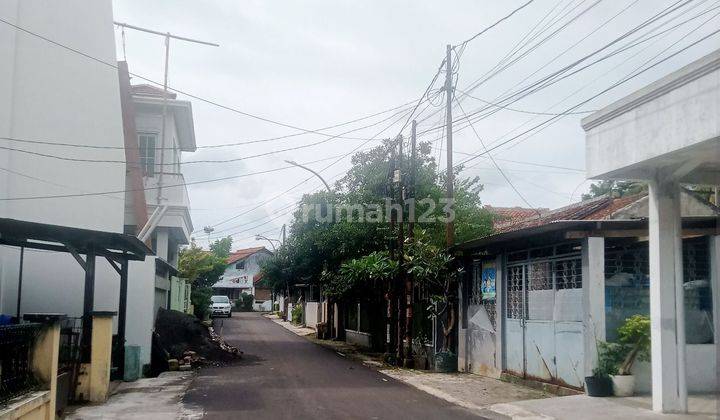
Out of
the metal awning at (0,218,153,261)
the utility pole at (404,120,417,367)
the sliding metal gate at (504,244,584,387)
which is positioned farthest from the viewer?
the utility pole at (404,120,417,367)

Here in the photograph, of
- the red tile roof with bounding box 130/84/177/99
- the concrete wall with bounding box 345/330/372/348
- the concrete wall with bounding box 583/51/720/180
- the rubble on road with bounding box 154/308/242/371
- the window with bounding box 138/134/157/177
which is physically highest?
the red tile roof with bounding box 130/84/177/99

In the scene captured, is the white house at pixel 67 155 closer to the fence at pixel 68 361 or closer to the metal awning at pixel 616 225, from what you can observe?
the fence at pixel 68 361

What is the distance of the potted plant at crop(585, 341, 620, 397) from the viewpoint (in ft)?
39.7

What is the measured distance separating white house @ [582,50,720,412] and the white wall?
1235 cm

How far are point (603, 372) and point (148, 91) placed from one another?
58.6ft

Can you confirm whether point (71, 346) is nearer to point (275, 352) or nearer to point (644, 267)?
point (644, 267)

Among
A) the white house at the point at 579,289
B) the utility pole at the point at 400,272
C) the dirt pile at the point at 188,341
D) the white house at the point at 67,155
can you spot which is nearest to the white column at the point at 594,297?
the white house at the point at 579,289

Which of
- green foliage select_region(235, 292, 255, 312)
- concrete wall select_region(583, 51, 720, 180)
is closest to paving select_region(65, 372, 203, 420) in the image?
concrete wall select_region(583, 51, 720, 180)

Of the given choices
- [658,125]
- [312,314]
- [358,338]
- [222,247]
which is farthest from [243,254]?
Result: [658,125]

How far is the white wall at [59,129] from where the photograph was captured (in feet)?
52.9

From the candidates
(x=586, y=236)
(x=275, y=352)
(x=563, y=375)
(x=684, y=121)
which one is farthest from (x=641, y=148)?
(x=275, y=352)

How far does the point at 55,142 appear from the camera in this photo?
57.4 ft

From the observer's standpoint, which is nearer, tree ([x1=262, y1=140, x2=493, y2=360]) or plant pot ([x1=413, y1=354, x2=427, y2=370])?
plant pot ([x1=413, y1=354, x2=427, y2=370])

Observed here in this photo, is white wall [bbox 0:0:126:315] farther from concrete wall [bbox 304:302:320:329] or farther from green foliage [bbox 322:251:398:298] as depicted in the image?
concrete wall [bbox 304:302:320:329]
